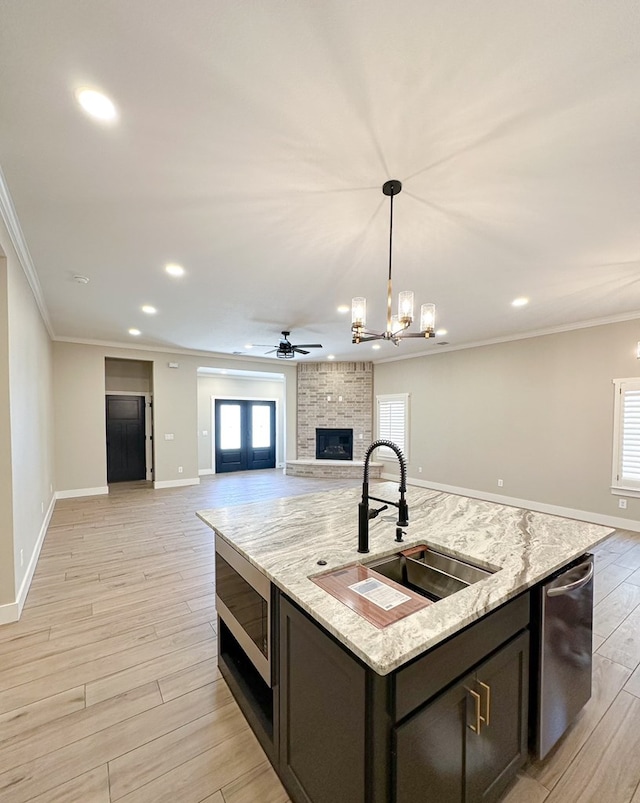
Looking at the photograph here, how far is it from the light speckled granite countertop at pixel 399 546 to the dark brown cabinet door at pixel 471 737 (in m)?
0.26

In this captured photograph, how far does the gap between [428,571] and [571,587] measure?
0.61 m

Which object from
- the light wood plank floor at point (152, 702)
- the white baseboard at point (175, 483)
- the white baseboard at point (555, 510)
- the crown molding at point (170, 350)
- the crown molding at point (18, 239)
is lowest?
the white baseboard at point (175, 483)

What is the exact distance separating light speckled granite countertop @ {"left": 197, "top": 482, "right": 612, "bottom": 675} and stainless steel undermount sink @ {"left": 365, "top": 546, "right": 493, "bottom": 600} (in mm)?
47

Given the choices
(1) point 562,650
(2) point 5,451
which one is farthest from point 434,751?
(2) point 5,451

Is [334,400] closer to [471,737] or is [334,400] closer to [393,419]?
[393,419]

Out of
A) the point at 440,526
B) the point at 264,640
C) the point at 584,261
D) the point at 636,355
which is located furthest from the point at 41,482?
the point at 636,355

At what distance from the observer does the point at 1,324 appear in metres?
2.56

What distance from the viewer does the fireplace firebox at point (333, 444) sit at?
9.00m

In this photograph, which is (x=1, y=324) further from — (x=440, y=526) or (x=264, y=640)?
(x=440, y=526)

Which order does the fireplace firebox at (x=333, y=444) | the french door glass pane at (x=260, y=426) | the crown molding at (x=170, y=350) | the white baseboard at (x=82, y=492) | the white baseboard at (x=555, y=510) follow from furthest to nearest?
the french door glass pane at (x=260, y=426), the fireplace firebox at (x=333, y=444), the crown molding at (x=170, y=350), the white baseboard at (x=82, y=492), the white baseboard at (x=555, y=510)

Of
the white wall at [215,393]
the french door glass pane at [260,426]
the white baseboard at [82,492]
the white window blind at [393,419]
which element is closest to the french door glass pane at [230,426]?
the white wall at [215,393]

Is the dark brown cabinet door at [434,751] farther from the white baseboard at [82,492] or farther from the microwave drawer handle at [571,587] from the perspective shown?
the white baseboard at [82,492]

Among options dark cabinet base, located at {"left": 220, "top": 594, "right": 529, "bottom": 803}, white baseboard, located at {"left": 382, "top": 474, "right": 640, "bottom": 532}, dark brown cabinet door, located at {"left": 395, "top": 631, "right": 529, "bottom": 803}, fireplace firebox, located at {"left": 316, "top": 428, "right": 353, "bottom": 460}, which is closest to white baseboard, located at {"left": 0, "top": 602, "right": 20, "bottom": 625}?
dark cabinet base, located at {"left": 220, "top": 594, "right": 529, "bottom": 803}

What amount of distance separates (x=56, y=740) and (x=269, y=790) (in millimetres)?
1112
